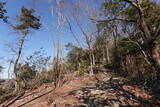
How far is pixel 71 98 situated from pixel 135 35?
19.2 feet

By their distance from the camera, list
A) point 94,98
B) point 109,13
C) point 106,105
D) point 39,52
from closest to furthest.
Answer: point 106,105
point 94,98
point 109,13
point 39,52

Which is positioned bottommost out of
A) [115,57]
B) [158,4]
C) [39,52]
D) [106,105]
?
[106,105]

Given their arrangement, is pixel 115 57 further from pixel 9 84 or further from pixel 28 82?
pixel 9 84

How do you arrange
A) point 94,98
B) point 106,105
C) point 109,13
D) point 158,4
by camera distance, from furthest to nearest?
1. point 109,13
2. point 158,4
3. point 94,98
4. point 106,105

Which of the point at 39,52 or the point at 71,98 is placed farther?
the point at 39,52

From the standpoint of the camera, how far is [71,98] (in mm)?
4402

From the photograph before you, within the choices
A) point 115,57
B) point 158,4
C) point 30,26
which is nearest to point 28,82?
point 30,26

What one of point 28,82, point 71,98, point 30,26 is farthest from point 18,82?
point 71,98

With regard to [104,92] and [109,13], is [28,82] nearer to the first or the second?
[104,92]

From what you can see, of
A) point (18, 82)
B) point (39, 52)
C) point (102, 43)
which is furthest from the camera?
point (102, 43)

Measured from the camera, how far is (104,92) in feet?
15.5

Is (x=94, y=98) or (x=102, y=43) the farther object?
(x=102, y=43)

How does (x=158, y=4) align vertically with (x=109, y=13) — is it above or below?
below

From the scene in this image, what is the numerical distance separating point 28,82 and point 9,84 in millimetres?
1816
